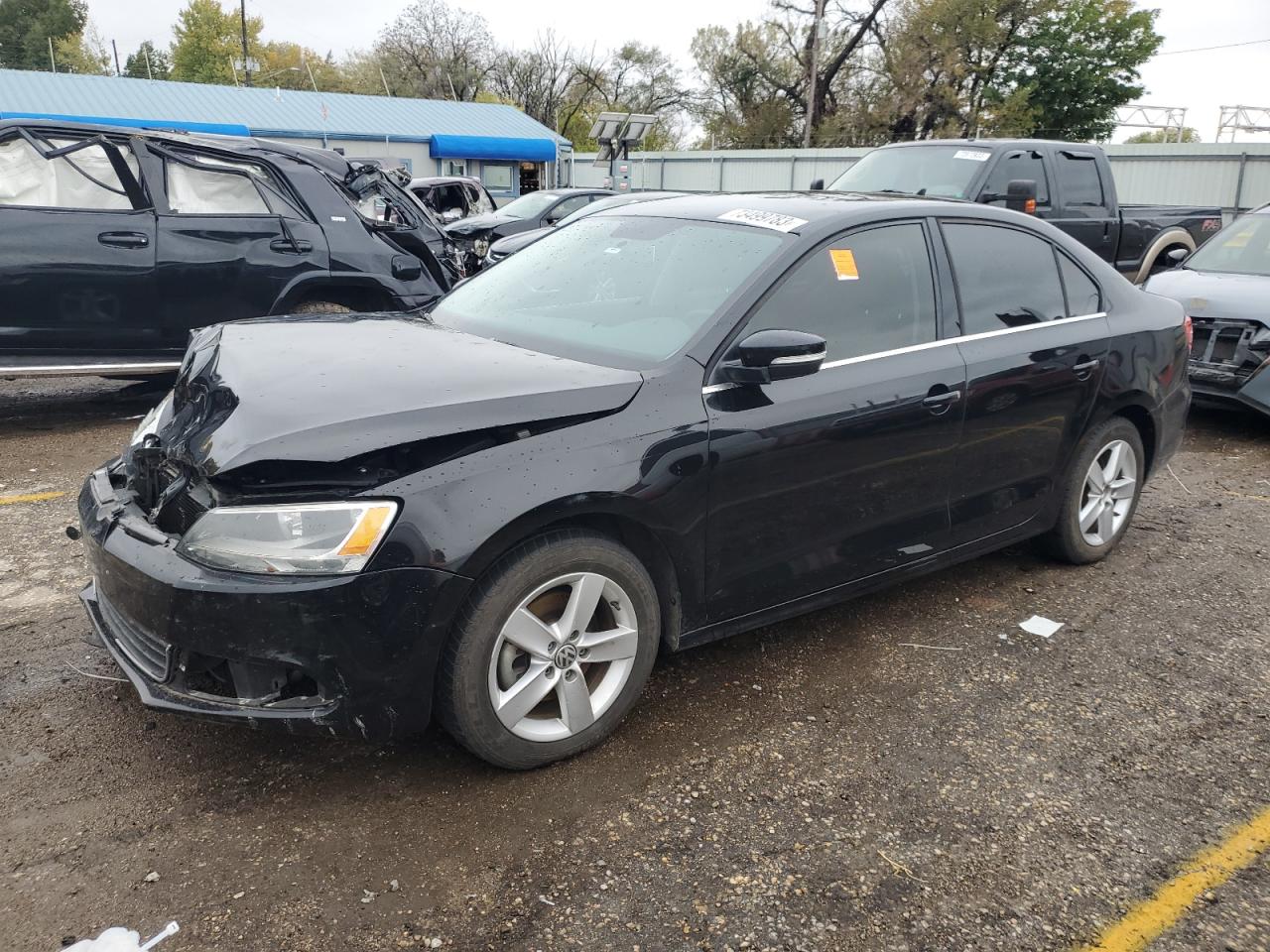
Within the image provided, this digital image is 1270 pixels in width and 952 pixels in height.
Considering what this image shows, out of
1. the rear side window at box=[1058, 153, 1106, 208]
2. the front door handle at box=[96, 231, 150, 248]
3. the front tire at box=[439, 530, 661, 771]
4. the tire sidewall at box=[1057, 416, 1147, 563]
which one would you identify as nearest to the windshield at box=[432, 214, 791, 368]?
the front tire at box=[439, 530, 661, 771]

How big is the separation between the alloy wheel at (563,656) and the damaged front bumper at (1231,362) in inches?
234

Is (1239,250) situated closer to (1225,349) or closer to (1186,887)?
(1225,349)

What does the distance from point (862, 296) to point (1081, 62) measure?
4430 cm

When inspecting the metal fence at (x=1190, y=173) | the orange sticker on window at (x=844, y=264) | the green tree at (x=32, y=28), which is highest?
the green tree at (x=32, y=28)

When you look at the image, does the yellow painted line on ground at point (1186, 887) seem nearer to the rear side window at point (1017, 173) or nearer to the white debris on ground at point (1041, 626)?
the white debris on ground at point (1041, 626)

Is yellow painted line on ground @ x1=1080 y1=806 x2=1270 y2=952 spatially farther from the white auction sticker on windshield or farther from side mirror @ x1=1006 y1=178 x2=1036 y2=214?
side mirror @ x1=1006 y1=178 x2=1036 y2=214

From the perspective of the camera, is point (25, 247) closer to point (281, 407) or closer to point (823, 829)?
point (281, 407)

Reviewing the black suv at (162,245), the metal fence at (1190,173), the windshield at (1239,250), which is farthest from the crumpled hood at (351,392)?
the metal fence at (1190,173)

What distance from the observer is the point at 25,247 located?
6.04 meters

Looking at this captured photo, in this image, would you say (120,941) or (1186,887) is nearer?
(120,941)

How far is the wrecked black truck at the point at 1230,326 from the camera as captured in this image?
6.97 m

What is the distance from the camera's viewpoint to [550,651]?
2818 millimetres

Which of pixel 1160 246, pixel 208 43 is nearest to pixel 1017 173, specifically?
pixel 1160 246

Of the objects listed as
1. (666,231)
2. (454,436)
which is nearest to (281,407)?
(454,436)
